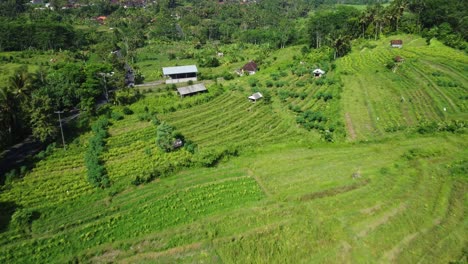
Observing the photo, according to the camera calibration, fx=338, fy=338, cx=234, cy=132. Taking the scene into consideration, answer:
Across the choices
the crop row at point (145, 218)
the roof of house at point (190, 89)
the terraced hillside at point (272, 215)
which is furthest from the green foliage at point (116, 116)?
the crop row at point (145, 218)

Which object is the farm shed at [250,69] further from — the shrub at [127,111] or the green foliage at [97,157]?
the green foliage at [97,157]

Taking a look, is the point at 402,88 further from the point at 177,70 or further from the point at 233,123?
the point at 177,70

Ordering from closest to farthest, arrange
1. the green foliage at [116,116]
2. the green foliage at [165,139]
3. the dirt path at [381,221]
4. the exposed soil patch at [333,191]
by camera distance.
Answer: the dirt path at [381,221]
the exposed soil patch at [333,191]
the green foliage at [165,139]
the green foliage at [116,116]

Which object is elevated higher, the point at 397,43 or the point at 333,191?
the point at 397,43

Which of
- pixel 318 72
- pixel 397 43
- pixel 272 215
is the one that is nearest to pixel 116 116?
pixel 272 215

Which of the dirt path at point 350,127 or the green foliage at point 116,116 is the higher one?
the green foliage at point 116,116

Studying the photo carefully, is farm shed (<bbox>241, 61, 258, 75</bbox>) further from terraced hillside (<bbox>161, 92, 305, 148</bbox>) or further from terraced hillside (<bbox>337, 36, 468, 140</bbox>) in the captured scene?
terraced hillside (<bbox>161, 92, 305, 148</bbox>)

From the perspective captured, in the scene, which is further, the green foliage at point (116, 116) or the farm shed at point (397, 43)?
the farm shed at point (397, 43)
